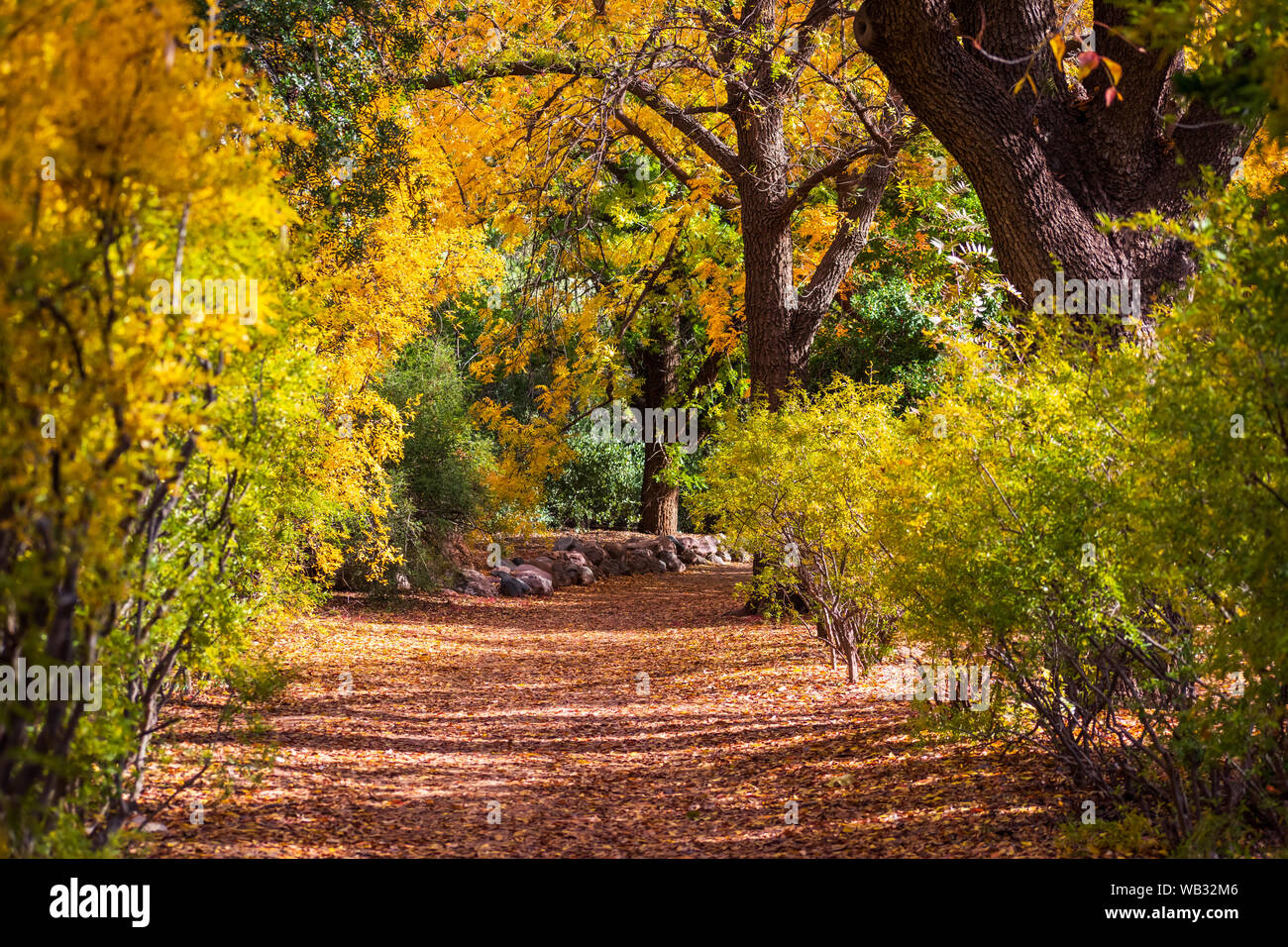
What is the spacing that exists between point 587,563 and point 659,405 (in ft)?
11.1

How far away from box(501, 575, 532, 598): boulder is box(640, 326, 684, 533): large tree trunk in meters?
3.27

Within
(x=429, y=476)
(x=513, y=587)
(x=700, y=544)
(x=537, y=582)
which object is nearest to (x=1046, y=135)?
(x=429, y=476)

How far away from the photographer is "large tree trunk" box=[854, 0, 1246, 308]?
696cm

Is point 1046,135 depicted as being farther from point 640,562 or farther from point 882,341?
point 640,562

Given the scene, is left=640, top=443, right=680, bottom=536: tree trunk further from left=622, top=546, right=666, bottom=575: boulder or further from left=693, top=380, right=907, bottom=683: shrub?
left=693, top=380, right=907, bottom=683: shrub

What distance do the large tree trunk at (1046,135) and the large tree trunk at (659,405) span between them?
11.9 m

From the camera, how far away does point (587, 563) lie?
21703 mm

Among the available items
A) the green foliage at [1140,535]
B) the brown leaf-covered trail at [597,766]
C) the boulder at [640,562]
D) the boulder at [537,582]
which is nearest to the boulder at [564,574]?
the boulder at [537,582]

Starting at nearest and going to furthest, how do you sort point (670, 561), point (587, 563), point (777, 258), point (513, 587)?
point (777, 258) → point (513, 587) → point (587, 563) → point (670, 561)

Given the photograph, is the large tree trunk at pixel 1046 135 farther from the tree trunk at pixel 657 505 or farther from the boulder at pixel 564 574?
the tree trunk at pixel 657 505

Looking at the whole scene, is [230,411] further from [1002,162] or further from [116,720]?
[1002,162]

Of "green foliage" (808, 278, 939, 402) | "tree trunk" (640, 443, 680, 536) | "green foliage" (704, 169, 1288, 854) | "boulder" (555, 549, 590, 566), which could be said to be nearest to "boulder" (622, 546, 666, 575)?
"boulder" (555, 549, 590, 566)

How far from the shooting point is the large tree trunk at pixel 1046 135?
696 cm

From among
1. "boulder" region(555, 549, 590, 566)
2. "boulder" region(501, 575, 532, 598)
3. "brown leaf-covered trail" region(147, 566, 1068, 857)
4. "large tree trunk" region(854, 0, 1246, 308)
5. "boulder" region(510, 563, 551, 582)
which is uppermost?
"large tree trunk" region(854, 0, 1246, 308)
